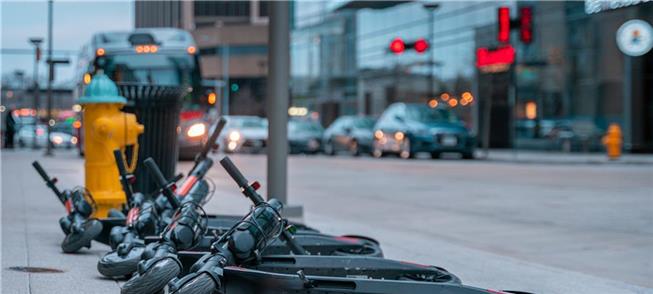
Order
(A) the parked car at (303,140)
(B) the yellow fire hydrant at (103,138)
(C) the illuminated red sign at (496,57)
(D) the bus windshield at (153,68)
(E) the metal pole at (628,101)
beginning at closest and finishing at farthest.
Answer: (B) the yellow fire hydrant at (103,138) → (D) the bus windshield at (153,68) → (E) the metal pole at (628,101) → (C) the illuminated red sign at (496,57) → (A) the parked car at (303,140)

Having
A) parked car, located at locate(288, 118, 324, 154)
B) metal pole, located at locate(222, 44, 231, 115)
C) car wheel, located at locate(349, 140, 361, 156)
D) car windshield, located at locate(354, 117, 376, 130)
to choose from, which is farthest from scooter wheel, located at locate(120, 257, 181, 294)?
metal pole, located at locate(222, 44, 231, 115)

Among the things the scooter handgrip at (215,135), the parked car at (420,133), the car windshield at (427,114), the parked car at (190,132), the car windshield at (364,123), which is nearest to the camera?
the scooter handgrip at (215,135)

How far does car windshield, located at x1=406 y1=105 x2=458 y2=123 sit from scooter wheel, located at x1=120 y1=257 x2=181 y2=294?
28.5m

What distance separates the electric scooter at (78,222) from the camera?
781 centimetres

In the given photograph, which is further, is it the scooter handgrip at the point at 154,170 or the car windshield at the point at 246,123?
the car windshield at the point at 246,123

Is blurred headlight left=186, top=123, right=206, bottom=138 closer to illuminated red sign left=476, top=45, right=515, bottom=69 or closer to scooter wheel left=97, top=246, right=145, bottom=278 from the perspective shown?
illuminated red sign left=476, top=45, right=515, bottom=69

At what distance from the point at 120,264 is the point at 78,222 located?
1.74 m

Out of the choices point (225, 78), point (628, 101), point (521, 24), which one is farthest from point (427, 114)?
point (225, 78)

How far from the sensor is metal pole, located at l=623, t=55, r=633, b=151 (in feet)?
117

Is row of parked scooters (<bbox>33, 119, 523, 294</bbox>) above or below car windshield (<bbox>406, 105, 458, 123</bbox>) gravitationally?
below

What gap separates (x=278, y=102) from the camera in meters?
11.6

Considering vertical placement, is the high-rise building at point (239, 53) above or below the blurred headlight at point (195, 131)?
above

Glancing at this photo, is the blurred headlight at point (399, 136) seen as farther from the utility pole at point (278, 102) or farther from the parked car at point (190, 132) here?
the utility pole at point (278, 102)

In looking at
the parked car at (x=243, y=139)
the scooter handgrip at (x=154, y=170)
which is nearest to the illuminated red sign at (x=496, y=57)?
the parked car at (x=243, y=139)
